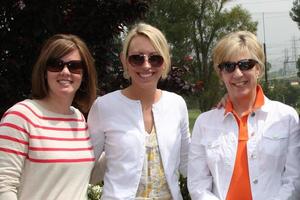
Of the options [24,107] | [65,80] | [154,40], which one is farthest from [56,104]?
[154,40]

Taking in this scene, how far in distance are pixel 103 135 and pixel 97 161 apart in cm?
18

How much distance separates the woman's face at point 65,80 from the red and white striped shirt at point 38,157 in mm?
142

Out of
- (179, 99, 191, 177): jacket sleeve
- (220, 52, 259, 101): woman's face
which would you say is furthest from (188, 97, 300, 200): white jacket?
(179, 99, 191, 177): jacket sleeve

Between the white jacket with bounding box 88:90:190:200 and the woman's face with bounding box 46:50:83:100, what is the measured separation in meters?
0.31

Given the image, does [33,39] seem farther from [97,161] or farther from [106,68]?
[97,161]

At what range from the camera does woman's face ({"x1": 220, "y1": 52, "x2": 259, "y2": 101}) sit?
10.1ft

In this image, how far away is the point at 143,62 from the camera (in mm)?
3352

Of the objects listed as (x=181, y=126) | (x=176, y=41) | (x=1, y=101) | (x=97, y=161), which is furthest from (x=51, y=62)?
(x=176, y=41)

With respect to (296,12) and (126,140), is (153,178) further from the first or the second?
(296,12)

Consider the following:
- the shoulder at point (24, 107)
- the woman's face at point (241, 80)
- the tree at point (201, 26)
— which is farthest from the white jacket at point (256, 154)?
the tree at point (201, 26)

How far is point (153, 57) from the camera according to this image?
338cm

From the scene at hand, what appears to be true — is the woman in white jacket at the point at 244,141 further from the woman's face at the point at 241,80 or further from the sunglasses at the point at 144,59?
the sunglasses at the point at 144,59

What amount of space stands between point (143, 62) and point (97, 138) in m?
0.59

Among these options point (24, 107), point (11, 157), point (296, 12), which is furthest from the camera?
point (296, 12)
